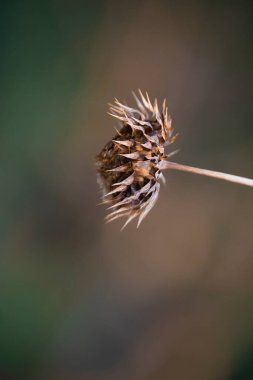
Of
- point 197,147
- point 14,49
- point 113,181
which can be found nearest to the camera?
point 113,181

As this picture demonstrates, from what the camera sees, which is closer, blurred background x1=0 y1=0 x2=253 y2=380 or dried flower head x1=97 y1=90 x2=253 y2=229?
dried flower head x1=97 y1=90 x2=253 y2=229

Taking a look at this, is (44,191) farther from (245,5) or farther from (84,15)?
(245,5)

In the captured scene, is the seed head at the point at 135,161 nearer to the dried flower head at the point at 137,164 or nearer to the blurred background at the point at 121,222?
the dried flower head at the point at 137,164

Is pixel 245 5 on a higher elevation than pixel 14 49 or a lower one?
lower

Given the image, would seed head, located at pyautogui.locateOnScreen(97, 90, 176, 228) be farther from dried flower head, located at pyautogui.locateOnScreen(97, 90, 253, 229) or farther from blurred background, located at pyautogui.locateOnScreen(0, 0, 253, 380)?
blurred background, located at pyautogui.locateOnScreen(0, 0, 253, 380)

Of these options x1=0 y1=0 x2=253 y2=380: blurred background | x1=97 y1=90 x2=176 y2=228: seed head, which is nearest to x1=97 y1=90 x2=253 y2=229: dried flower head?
x1=97 y1=90 x2=176 y2=228: seed head

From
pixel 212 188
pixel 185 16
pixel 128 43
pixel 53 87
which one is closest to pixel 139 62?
pixel 128 43

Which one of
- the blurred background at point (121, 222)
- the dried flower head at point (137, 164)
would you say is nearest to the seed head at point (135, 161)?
the dried flower head at point (137, 164)

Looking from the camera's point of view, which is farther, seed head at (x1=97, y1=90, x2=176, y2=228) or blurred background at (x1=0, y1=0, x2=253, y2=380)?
blurred background at (x1=0, y1=0, x2=253, y2=380)
